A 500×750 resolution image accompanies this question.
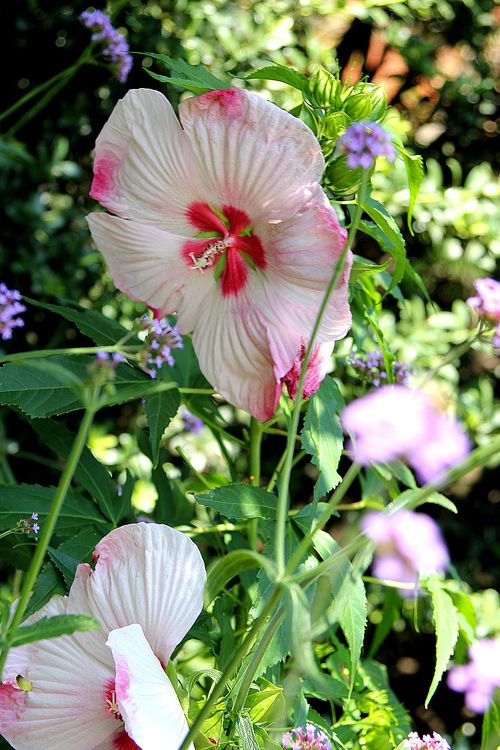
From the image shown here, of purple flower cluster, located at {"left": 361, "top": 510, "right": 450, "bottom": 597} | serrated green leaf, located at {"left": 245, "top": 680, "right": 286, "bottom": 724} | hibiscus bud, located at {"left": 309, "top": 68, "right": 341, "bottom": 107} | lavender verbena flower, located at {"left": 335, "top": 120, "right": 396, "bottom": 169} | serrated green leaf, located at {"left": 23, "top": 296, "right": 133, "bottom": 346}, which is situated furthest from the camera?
serrated green leaf, located at {"left": 23, "top": 296, "right": 133, "bottom": 346}

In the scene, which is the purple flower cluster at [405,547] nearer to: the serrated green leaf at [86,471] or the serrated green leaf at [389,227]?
the serrated green leaf at [389,227]

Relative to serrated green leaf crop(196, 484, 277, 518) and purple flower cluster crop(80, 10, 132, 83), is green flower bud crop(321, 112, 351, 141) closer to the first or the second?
serrated green leaf crop(196, 484, 277, 518)

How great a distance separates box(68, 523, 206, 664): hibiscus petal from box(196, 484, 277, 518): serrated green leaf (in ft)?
0.31

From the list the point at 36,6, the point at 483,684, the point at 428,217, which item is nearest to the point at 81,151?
the point at 36,6

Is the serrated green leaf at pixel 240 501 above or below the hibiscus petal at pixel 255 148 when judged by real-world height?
below

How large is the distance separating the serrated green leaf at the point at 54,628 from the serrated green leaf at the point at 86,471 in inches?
13.5

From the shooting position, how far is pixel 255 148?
56cm

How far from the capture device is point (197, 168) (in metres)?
0.59

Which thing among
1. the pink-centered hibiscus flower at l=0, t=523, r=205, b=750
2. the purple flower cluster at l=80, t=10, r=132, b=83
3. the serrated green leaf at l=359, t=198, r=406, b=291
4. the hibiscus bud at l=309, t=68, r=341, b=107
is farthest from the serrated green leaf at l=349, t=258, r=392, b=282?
the purple flower cluster at l=80, t=10, r=132, b=83

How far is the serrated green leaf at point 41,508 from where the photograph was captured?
706mm

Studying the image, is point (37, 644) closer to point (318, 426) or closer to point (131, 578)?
point (131, 578)

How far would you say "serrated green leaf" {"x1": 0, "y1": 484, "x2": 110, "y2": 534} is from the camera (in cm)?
71

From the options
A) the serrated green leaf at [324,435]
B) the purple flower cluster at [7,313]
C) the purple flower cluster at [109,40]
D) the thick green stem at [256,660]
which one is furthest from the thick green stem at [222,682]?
the purple flower cluster at [109,40]

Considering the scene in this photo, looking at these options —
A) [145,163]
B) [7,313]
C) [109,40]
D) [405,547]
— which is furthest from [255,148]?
[109,40]
